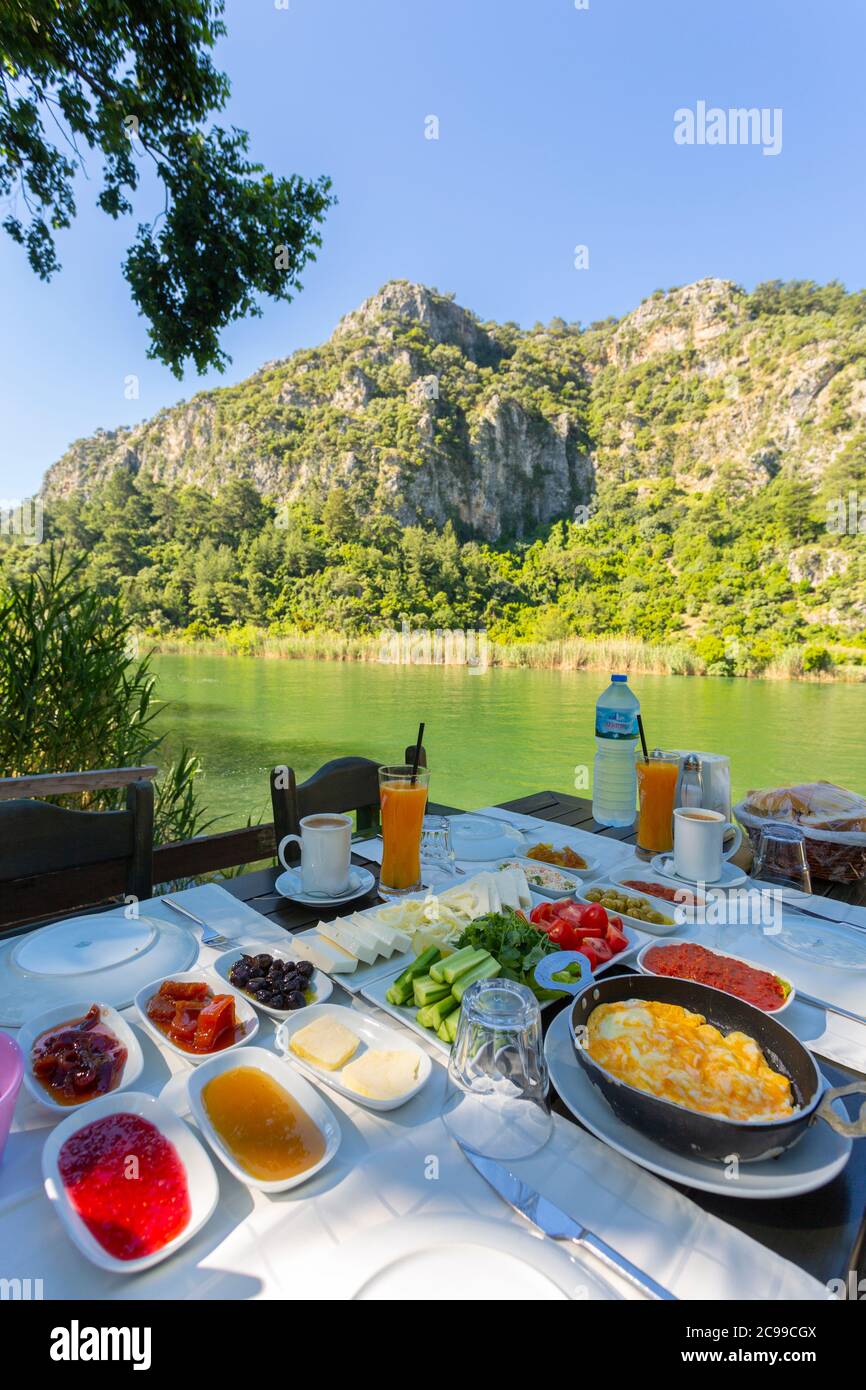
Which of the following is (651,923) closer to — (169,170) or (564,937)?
(564,937)

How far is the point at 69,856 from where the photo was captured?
4.30ft

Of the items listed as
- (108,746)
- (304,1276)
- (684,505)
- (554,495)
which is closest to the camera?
(304,1276)

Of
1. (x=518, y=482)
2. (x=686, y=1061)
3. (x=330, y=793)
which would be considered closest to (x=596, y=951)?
(x=686, y=1061)

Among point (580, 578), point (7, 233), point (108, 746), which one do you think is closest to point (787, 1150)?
point (108, 746)


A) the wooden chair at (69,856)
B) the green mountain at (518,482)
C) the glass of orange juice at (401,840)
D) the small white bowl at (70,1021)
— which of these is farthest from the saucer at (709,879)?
the green mountain at (518,482)

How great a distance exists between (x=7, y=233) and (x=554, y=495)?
3699cm

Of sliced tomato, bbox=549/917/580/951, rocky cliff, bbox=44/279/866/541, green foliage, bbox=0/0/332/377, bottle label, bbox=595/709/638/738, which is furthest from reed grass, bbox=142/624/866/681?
sliced tomato, bbox=549/917/580/951

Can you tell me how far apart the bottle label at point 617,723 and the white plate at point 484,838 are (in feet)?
1.22

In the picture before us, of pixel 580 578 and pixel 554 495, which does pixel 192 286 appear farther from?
pixel 554 495

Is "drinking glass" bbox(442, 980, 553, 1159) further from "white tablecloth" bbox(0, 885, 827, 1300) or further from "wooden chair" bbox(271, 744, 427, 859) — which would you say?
"wooden chair" bbox(271, 744, 427, 859)

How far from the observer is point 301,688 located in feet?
57.1

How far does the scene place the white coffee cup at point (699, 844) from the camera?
125 cm

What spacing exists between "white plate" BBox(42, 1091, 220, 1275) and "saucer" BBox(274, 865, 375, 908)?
532 millimetres

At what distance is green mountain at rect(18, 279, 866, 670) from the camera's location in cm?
2675
